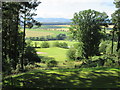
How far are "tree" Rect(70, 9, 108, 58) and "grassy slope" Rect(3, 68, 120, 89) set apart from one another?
62.4 ft

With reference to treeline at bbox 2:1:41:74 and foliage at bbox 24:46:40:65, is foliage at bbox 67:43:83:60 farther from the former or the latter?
treeline at bbox 2:1:41:74

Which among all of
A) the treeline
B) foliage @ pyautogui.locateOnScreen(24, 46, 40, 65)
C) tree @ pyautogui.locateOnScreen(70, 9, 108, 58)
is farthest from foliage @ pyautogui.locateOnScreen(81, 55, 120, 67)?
foliage @ pyautogui.locateOnScreen(24, 46, 40, 65)

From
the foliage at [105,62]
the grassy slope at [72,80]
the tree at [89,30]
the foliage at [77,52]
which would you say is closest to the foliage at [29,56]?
the foliage at [77,52]

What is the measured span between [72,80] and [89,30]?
21615mm

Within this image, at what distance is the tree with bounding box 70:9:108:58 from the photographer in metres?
30.3

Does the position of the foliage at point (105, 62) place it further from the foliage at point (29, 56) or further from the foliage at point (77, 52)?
the foliage at point (29, 56)

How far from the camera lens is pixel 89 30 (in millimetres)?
30219

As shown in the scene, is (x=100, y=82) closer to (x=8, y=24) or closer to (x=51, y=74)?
(x=51, y=74)

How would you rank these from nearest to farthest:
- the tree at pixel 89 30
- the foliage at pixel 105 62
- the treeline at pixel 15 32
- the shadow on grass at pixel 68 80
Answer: the shadow on grass at pixel 68 80 → the foliage at pixel 105 62 → the treeline at pixel 15 32 → the tree at pixel 89 30

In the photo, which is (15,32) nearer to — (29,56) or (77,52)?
(29,56)

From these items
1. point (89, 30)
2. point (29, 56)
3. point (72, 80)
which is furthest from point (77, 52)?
point (72, 80)

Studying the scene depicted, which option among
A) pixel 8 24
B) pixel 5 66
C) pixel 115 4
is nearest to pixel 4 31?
pixel 8 24

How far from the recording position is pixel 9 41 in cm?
2616

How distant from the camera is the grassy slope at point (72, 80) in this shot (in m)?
9.15
